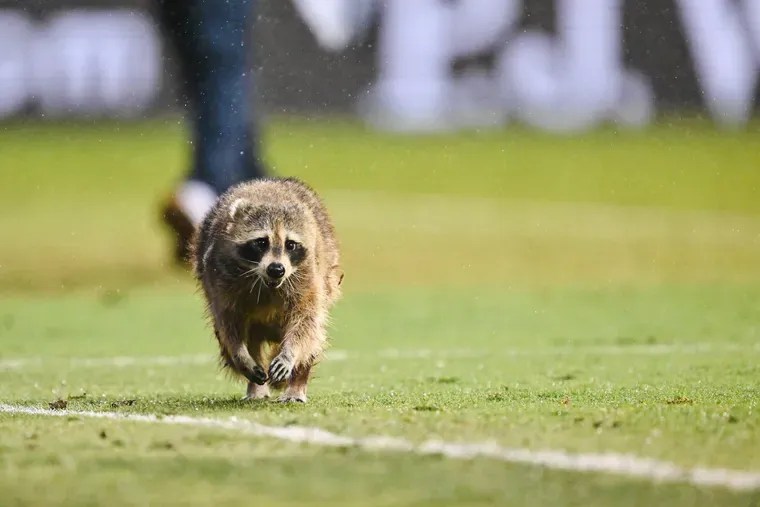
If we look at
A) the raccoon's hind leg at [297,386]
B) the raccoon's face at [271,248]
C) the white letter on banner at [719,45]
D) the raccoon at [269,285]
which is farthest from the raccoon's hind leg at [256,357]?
the white letter on banner at [719,45]

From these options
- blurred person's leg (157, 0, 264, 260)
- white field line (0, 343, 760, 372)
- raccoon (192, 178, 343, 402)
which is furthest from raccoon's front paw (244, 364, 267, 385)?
blurred person's leg (157, 0, 264, 260)

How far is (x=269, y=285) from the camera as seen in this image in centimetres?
700

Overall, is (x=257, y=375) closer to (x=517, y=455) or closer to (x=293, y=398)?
(x=293, y=398)

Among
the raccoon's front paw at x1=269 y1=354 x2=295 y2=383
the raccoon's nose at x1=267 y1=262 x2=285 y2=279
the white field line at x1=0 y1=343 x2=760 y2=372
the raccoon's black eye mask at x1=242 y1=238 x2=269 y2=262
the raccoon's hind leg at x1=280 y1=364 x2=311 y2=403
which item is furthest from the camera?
the white field line at x1=0 y1=343 x2=760 y2=372

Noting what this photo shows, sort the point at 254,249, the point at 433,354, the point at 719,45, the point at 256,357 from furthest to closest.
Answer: the point at 719,45 → the point at 433,354 → the point at 256,357 → the point at 254,249

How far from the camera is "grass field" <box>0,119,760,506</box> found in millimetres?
4887

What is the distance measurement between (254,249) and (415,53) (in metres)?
14.2

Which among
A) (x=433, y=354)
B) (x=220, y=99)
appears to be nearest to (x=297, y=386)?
(x=433, y=354)

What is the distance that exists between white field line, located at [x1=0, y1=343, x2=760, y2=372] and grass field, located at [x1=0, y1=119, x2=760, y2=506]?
0.14 ft

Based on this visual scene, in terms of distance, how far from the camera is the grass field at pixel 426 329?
489cm

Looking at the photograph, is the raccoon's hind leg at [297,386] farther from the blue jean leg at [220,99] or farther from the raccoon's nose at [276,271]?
the blue jean leg at [220,99]

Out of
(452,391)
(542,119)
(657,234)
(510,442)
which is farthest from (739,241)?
(510,442)

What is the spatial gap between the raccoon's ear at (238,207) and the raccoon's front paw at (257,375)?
76 centimetres

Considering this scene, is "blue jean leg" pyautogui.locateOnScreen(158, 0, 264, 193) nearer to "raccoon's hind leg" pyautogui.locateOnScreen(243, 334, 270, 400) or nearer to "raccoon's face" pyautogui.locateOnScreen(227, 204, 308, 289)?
"raccoon's hind leg" pyautogui.locateOnScreen(243, 334, 270, 400)
